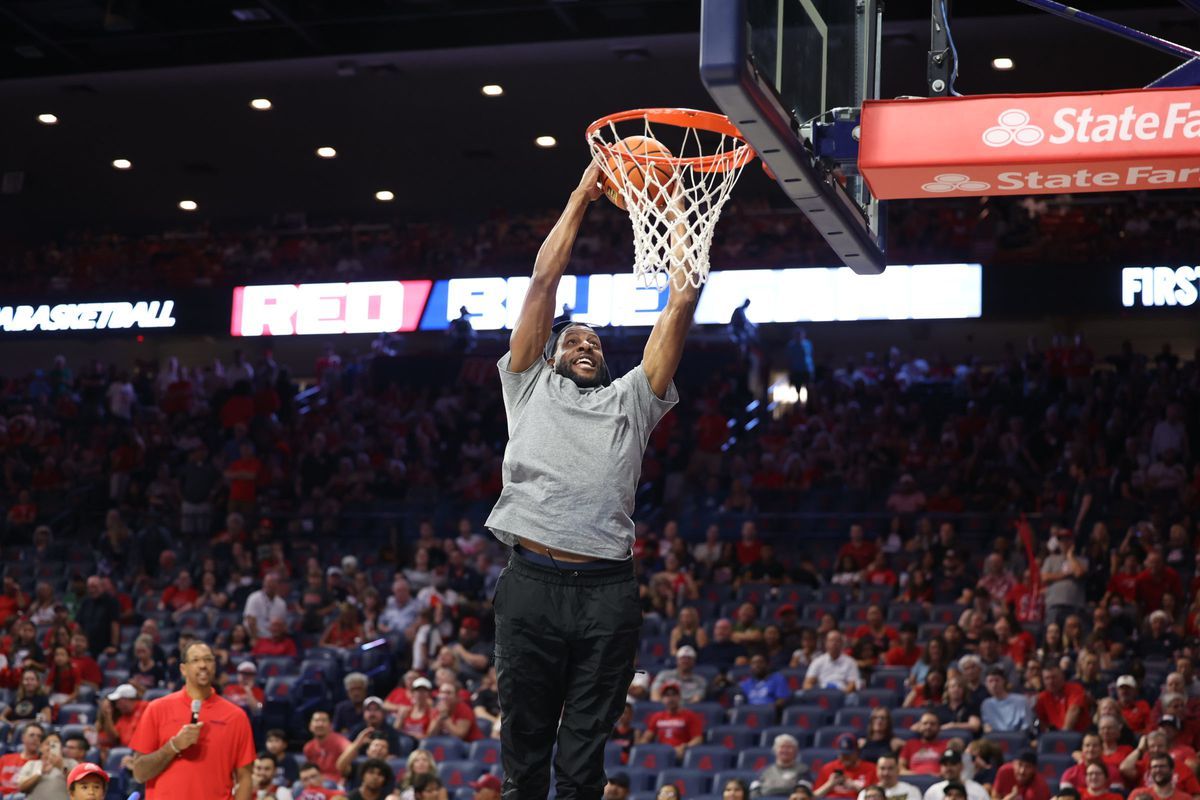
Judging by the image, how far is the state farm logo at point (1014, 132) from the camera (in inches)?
187

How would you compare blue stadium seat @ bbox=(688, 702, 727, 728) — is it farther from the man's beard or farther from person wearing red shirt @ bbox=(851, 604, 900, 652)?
the man's beard

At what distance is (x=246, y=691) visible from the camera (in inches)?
547

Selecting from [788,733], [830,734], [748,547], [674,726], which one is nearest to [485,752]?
[674,726]

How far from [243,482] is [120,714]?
6.68 metres

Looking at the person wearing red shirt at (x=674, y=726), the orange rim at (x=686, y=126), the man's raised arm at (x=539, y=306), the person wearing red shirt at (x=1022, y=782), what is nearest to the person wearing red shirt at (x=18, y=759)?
the person wearing red shirt at (x=674, y=726)

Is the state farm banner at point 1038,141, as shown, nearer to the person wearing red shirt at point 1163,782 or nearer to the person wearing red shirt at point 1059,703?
the person wearing red shirt at point 1163,782

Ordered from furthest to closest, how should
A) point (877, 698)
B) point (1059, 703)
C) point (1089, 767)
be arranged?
1. point (877, 698)
2. point (1059, 703)
3. point (1089, 767)

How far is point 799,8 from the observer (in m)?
5.18

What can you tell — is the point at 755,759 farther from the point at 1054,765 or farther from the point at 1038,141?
the point at 1038,141

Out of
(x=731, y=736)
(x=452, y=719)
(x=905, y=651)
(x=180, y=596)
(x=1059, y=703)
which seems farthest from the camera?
(x=180, y=596)

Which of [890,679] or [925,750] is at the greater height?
[890,679]

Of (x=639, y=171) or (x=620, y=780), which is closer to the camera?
(x=639, y=171)

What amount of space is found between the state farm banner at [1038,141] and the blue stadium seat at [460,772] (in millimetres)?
7907

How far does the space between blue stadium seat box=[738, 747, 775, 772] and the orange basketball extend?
7.70m
